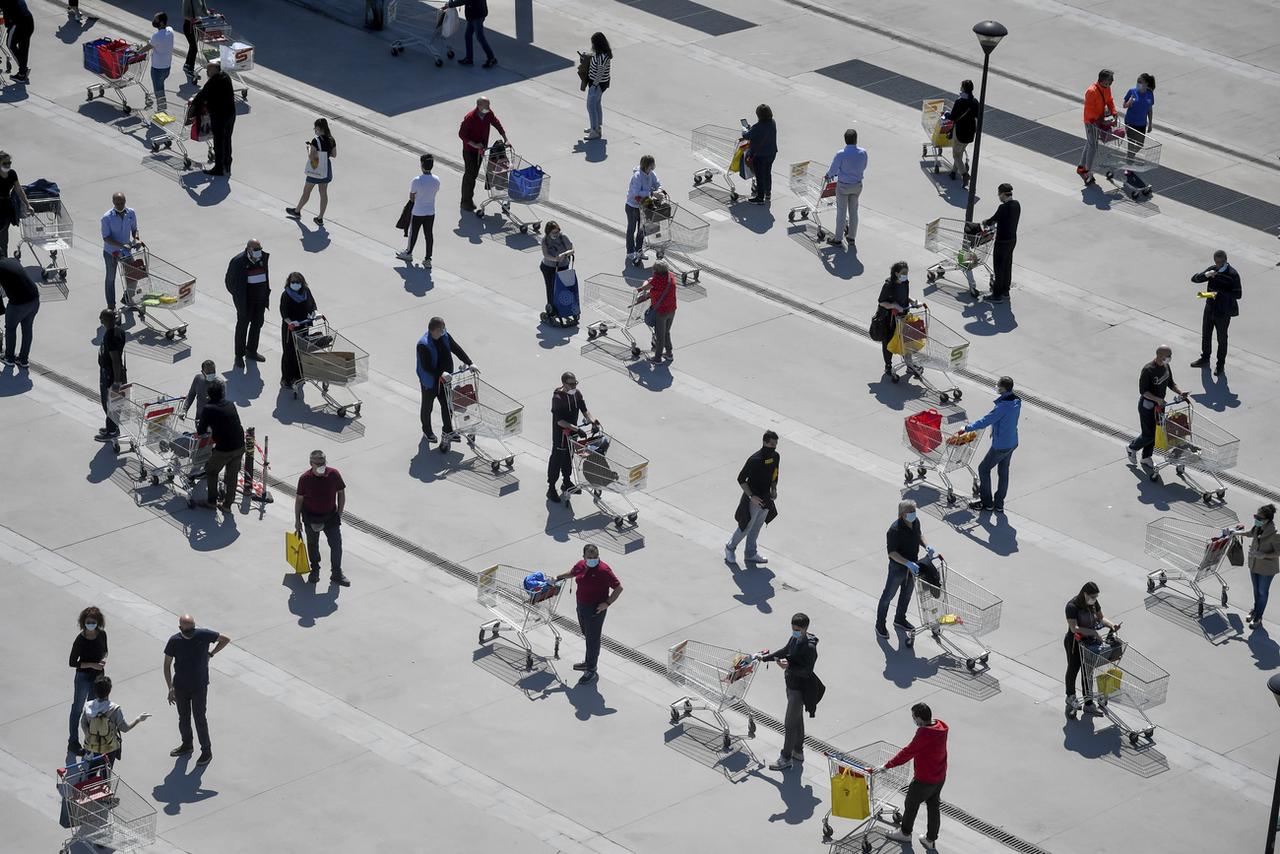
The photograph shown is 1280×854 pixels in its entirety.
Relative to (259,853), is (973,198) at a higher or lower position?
higher

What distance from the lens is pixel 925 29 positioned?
38.7m

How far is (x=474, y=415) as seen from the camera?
24047 millimetres

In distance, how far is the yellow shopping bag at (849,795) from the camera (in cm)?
1812

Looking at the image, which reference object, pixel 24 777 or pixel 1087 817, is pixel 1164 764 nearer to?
pixel 1087 817

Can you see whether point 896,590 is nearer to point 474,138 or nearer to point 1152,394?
point 1152,394

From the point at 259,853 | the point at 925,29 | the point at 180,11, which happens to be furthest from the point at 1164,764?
the point at 180,11

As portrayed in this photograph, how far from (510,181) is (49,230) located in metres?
6.66

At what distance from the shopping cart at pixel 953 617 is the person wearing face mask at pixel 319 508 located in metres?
6.17

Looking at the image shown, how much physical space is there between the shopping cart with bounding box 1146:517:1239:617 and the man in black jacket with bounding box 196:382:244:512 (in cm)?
1020

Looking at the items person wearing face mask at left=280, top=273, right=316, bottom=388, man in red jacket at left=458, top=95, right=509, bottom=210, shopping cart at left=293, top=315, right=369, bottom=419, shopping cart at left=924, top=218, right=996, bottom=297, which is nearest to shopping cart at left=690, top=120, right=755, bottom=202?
man in red jacket at left=458, top=95, right=509, bottom=210

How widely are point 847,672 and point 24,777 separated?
8.18m

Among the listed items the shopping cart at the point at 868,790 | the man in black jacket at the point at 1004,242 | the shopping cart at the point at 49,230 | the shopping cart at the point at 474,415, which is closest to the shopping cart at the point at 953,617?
the shopping cart at the point at 868,790

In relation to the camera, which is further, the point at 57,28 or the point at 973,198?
the point at 57,28

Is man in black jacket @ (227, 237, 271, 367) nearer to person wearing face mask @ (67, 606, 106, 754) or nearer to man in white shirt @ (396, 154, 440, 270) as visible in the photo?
man in white shirt @ (396, 154, 440, 270)
